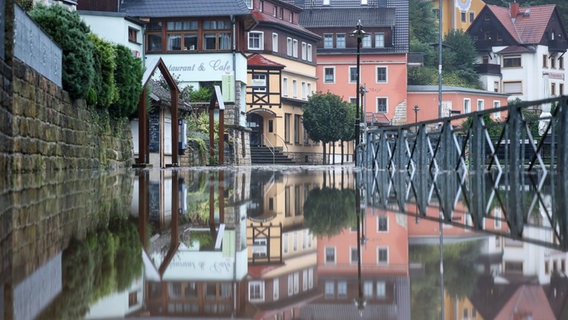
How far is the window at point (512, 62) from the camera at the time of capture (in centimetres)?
12550

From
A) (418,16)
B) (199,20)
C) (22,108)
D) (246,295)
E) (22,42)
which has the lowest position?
(246,295)

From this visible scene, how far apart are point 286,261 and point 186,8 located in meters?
57.8

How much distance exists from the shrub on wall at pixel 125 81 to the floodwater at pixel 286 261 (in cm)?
1880

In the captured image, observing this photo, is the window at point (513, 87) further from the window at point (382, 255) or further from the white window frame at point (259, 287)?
the white window frame at point (259, 287)

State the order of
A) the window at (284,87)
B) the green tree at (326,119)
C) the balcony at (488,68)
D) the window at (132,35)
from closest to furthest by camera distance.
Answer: the window at (132,35) < the window at (284,87) < the green tree at (326,119) < the balcony at (488,68)

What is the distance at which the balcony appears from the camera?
122000 millimetres

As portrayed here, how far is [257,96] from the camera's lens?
267ft

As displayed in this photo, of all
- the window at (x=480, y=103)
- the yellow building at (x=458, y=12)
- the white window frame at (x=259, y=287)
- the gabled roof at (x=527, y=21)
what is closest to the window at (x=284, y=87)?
the window at (x=480, y=103)

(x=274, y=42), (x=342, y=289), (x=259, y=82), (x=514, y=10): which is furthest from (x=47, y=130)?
(x=514, y=10)

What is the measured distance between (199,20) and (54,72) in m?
42.6

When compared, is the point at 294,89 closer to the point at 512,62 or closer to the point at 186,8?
the point at 186,8

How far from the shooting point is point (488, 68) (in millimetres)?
123125

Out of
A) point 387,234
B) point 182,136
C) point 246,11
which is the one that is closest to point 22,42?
point 387,234

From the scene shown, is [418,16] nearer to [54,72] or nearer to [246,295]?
[54,72]
